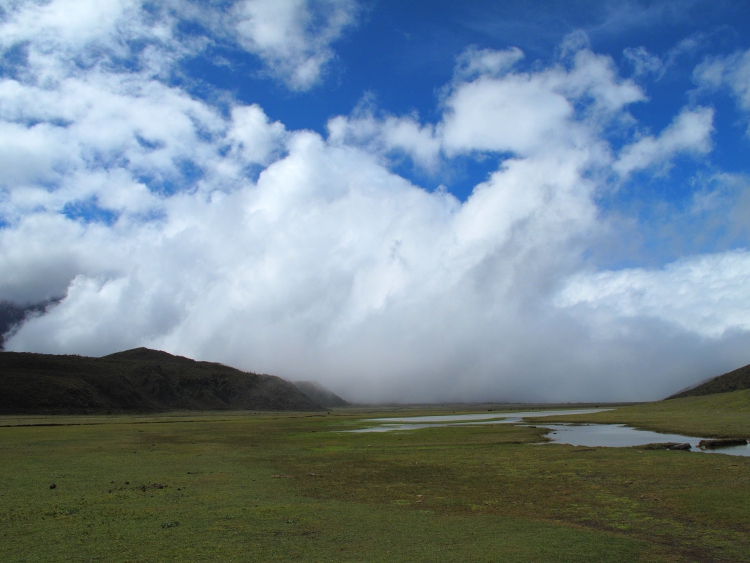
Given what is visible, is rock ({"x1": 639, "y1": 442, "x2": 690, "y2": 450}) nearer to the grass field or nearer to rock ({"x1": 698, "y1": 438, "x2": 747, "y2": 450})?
rock ({"x1": 698, "y1": 438, "x2": 747, "y2": 450})

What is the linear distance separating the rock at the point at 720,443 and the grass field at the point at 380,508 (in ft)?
21.8

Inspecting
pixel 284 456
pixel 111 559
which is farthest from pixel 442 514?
pixel 284 456

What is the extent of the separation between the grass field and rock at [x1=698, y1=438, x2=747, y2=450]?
6.63 metres

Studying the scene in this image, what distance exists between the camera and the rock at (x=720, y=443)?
38.8 meters

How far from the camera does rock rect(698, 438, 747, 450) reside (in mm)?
38812

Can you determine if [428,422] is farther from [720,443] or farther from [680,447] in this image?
[680,447]

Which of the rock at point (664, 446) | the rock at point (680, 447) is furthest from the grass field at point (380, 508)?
the rock at point (680, 447)

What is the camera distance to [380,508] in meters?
19.2

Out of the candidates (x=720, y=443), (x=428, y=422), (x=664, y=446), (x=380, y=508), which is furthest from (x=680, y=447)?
(x=428, y=422)

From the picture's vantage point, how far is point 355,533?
51.1 ft

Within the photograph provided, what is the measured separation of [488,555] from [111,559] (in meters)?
9.85

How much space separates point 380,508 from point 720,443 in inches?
1369

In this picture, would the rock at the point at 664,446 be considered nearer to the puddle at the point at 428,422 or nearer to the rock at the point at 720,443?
the rock at the point at 720,443

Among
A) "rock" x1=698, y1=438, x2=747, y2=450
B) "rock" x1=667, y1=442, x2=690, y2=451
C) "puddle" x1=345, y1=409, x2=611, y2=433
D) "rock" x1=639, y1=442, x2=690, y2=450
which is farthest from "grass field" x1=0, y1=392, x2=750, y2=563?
"puddle" x1=345, y1=409, x2=611, y2=433
